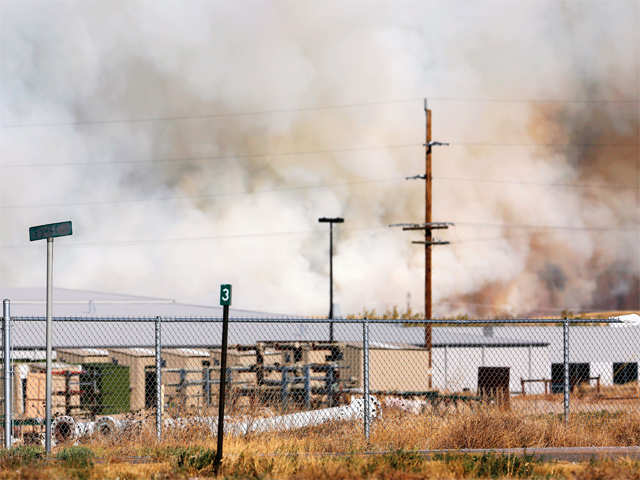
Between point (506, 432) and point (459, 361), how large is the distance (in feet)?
136

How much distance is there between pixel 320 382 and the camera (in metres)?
33.2

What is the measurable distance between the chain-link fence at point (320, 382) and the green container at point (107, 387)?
38 millimetres

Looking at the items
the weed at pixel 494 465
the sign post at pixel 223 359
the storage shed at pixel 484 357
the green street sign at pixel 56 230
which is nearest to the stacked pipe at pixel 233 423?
the sign post at pixel 223 359

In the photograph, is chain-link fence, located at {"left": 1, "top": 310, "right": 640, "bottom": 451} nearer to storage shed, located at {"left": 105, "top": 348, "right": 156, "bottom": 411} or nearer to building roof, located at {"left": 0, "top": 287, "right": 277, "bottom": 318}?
storage shed, located at {"left": 105, "top": 348, "right": 156, "bottom": 411}

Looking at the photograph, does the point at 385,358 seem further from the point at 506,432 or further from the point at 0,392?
the point at 506,432

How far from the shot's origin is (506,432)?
14250 mm

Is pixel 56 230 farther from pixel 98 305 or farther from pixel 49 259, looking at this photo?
pixel 98 305

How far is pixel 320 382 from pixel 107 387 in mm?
9173

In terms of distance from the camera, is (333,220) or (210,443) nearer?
(210,443)

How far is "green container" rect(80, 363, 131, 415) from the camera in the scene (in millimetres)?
25516

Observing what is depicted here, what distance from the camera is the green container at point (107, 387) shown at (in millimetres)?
25516

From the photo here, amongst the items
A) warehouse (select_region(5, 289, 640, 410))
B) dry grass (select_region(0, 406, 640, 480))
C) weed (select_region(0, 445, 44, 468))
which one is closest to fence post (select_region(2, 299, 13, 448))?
weed (select_region(0, 445, 44, 468))

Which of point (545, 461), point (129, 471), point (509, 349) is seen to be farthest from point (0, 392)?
point (509, 349)

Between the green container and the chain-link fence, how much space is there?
0.04 m
